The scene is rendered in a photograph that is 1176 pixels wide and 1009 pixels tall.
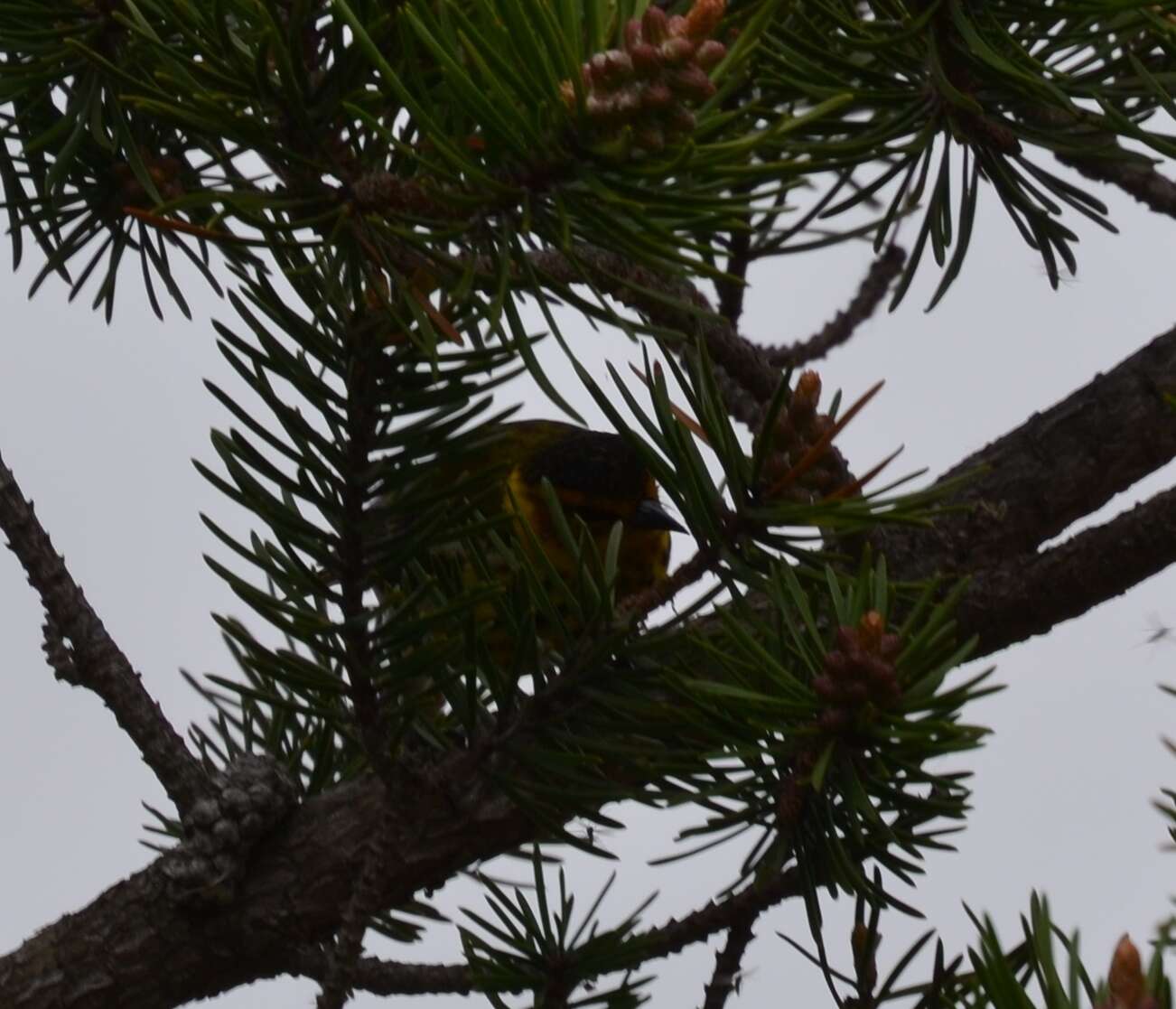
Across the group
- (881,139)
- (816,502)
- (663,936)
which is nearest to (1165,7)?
(881,139)

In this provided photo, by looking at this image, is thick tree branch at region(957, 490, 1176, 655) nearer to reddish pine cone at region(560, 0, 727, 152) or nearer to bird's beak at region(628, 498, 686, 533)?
bird's beak at region(628, 498, 686, 533)

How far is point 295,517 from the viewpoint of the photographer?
29.2 inches

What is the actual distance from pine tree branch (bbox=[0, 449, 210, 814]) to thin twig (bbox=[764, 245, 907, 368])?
0.66m

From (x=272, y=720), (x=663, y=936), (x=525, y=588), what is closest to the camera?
(x=525, y=588)

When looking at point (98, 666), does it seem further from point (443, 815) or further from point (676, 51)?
point (676, 51)

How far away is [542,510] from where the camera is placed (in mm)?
1548

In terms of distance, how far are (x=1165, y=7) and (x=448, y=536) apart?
0.38 metres

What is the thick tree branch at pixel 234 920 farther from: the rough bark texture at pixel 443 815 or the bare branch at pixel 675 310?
the bare branch at pixel 675 310

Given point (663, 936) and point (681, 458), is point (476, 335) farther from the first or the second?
point (663, 936)

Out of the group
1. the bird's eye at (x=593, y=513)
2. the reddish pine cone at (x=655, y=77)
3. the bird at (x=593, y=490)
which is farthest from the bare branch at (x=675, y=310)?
the bird's eye at (x=593, y=513)

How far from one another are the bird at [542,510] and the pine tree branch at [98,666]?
0.16 meters

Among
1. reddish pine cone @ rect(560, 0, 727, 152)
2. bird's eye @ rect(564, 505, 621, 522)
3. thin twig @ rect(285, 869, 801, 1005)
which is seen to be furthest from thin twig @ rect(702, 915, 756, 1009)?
bird's eye @ rect(564, 505, 621, 522)

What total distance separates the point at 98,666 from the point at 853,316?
0.79 metres

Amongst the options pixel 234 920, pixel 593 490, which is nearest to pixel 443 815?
pixel 234 920
